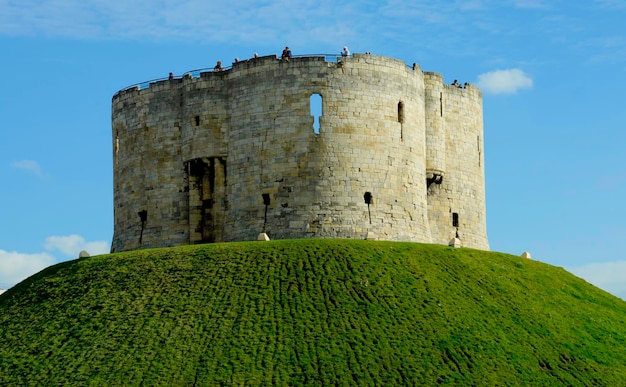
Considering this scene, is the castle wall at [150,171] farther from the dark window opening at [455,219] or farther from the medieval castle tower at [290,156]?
the dark window opening at [455,219]

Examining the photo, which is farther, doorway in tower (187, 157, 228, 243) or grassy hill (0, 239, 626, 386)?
doorway in tower (187, 157, 228, 243)

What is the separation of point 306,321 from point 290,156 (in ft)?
32.1

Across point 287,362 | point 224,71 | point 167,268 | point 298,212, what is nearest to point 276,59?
point 224,71

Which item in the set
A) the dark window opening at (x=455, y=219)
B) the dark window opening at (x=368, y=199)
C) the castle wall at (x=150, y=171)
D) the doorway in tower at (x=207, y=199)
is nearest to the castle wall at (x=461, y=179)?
the dark window opening at (x=455, y=219)

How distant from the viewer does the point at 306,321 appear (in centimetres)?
4894

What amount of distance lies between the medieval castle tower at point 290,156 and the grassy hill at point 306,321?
2506mm

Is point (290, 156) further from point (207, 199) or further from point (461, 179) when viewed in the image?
point (461, 179)

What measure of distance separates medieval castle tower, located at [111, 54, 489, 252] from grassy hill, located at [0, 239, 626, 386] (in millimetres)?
2506

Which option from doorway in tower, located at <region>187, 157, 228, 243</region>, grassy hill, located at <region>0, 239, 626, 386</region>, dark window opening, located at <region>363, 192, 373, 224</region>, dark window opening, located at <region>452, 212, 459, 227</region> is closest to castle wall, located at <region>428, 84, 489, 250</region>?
dark window opening, located at <region>452, 212, 459, 227</region>

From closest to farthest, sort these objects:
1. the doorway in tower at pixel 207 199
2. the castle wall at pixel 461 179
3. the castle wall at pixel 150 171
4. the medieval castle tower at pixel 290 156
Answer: the medieval castle tower at pixel 290 156
the doorway in tower at pixel 207 199
the castle wall at pixel 150 171
the castle wall at pixel 461 179

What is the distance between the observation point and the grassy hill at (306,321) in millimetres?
46656

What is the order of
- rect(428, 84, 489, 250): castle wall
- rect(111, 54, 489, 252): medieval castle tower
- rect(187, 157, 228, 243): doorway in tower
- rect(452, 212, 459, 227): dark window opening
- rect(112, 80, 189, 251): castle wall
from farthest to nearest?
rect(452, 212, 459, 227): dark window opening → rect(428, 84, 489, 250): castle wall → rect(112, 80, 189, 251): castle wall → rect(187, 157, 228, 243): doorway in tower → rect(111, 54, 489, 252): medieval castle tower

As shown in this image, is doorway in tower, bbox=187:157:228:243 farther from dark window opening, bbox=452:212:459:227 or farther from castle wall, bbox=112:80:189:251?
dark window opening, bbox=452:212:459:227

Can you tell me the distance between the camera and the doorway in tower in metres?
58.6
